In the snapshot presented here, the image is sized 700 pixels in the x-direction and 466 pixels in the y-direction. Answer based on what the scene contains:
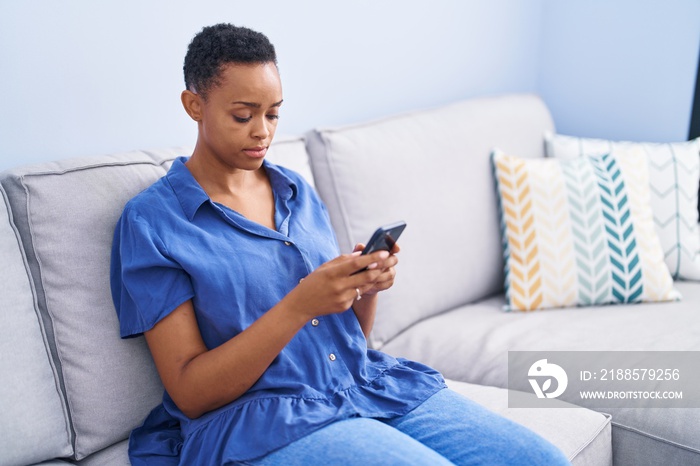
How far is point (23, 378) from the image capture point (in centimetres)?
121

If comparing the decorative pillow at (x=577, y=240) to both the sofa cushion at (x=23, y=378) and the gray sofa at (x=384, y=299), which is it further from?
the sofa cushion at (x=23, y=378)

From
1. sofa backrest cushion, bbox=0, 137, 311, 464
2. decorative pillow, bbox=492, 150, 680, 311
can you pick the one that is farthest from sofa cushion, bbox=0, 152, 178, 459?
decorative pillow, bbox=492, 150, 680, 311

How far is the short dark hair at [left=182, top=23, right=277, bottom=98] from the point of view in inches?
49.2

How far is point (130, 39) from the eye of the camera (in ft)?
5.24

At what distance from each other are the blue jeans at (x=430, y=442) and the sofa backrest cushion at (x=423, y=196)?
53 cm

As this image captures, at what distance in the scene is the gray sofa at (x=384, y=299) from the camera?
4.15 feet

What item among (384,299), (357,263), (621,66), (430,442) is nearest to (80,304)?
(357,263)

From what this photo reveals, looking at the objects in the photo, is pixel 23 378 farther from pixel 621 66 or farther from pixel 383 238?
pixel 621 66

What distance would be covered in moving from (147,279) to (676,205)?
1560 millimetres

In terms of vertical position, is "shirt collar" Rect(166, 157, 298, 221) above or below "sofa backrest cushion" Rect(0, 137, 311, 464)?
above

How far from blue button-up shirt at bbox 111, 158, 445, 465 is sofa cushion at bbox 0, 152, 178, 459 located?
0.05 metres

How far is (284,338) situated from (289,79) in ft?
3.23
